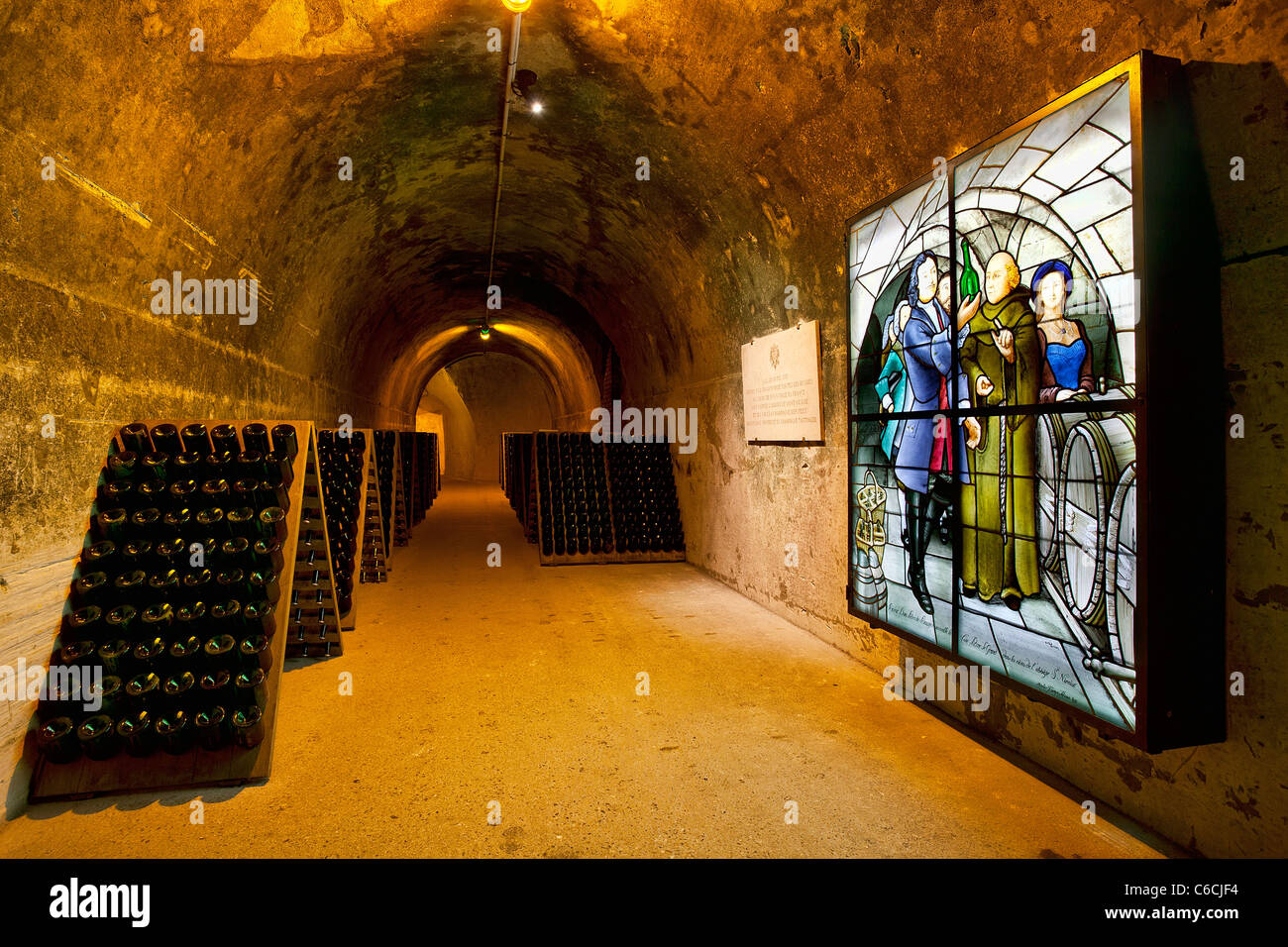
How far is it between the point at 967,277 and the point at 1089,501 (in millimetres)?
1036

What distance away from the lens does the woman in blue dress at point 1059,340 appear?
87.8 inches

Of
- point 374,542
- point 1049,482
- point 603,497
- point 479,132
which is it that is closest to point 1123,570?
point 1049,482

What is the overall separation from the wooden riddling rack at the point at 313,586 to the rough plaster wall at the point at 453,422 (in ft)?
57.8

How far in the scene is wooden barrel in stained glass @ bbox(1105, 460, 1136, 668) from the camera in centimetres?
205

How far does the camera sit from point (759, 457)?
552cm

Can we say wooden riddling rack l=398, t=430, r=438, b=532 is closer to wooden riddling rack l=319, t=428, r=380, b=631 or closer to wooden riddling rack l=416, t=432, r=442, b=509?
wooden riddling rack l=416, t=432, r=442, b=509

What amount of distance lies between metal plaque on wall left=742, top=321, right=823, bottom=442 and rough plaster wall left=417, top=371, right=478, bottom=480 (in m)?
16.9

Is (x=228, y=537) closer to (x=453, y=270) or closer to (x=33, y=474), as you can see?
(x=33, y=474)

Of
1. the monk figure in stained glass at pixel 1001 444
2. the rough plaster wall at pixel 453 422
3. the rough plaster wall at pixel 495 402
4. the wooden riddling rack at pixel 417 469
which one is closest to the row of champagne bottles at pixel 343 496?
the wooden riddling rack at pixel 417 469

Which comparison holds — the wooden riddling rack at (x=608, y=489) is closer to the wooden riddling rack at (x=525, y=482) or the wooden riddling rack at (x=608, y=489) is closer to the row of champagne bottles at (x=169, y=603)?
the wooden riddling rack at (x=525, y=482)

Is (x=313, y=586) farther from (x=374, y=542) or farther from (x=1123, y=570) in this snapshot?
(x=1123, y=570)

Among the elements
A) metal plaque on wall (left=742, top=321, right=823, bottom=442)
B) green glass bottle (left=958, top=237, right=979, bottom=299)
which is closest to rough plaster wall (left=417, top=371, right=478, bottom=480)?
metal plaque on wall (left=742, top=321, right=823, bottom=442)

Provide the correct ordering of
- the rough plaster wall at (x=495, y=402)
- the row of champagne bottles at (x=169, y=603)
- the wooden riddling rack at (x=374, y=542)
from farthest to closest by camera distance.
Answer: the rough plaster wall at (x=495, y=402) < the wooden riddling rack at (x=374, y=542) < the row of champagne bottles at (x=169, y=603)
